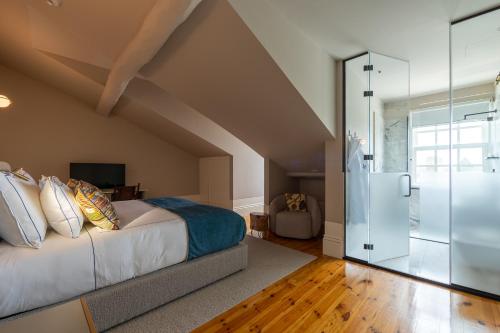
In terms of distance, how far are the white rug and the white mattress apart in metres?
0.35

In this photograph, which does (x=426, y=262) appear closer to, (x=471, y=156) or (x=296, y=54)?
(x=471, y=156)

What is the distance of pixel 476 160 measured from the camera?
2084 mm

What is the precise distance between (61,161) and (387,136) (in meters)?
5.80

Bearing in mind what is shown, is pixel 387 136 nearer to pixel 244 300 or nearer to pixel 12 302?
pixel 244 300

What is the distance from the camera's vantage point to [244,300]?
74.7 inches

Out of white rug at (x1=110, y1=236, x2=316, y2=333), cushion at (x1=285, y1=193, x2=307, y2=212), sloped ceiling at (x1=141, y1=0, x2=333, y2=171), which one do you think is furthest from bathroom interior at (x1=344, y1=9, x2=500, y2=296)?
cushion at (x1=285, y1=193, x2=307, y2=212)

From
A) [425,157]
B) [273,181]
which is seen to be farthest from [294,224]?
[425,157]

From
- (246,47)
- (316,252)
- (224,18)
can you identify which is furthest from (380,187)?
(224,18)

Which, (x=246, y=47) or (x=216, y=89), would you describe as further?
(x=216, y=89)

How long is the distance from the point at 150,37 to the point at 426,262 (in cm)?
392

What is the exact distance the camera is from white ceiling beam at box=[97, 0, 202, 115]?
5.33 ft

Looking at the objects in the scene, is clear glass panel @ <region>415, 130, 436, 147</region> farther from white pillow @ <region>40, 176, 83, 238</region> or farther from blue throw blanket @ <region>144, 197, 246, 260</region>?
white pillow @ <region>40, 176, 83, 238</region>

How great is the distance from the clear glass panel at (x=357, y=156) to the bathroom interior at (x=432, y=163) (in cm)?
1

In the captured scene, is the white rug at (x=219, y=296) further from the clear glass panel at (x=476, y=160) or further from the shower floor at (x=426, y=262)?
the clear glass panel at (x=476, y=160)
